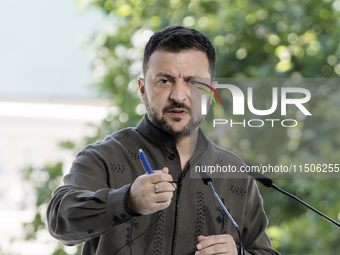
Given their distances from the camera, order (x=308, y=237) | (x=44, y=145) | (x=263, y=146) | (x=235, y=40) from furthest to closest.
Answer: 1. (x=44, y=145)
2. (x=235, y=40)
3. (x=308, y=237)
4. (x=263, y=146)

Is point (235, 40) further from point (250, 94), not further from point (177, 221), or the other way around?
point (177, 221)

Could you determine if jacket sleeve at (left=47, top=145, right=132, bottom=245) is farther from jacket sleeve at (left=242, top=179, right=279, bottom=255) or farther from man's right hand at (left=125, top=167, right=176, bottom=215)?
jacket sleeve at (left=242, top=179, right=279, bottom=255)

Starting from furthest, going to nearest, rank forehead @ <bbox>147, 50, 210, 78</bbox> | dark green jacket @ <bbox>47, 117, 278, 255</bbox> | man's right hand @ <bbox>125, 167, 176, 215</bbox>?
forehead @ <bbox>147, 50, 210, 78</bbox>, dark green jacket @ <bbox>47, 117, 278, 255</bbox>, man's right hand @ <bbox>125, 167, 176, 215</bbox>

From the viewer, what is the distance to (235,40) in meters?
3.13

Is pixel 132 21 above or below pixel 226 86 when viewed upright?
above

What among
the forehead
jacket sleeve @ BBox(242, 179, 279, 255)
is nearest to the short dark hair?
the forehead

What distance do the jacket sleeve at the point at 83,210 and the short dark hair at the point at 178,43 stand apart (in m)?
0.30

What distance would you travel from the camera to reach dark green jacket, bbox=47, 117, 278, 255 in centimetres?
106

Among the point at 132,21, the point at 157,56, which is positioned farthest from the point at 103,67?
the point at 157,56

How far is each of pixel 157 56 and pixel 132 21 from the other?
210 centimetres

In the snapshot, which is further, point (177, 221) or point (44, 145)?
point (44, 145)

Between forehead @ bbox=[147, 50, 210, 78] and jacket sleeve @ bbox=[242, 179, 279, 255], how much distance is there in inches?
11.4

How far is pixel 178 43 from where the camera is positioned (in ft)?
3.88

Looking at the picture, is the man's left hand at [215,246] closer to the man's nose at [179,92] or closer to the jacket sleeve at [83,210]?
the jacket sleeve at [83,210]
